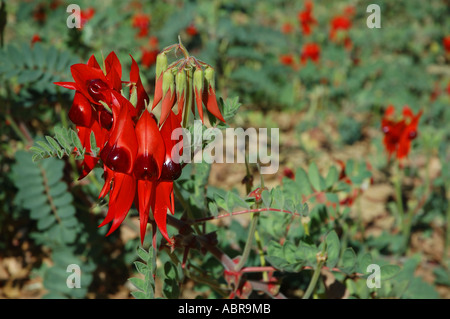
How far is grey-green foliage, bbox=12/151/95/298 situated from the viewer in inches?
53.7

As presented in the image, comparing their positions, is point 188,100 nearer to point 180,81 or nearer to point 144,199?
point 180,81

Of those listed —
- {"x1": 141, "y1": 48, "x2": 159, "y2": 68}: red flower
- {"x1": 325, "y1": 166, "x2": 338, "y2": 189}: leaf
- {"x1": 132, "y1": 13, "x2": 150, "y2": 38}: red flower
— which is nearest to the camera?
{"x1": 325, "y1": 166, "x2": 338, "y2": 189}: leaf

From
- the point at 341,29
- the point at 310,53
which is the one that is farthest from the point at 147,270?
the point at 341,29

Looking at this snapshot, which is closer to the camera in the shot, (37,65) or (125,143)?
(125,143)

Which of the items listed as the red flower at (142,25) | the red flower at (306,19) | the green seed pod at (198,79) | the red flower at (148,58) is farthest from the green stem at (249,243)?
the red flower at (306,19)

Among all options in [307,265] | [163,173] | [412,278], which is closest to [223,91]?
[412,278]

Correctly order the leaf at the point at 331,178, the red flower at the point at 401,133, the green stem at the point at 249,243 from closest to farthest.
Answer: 1. the green stem at the point at 249,243
2. the leaf at the point at 331,178
3. the red flower at the point at 401,133

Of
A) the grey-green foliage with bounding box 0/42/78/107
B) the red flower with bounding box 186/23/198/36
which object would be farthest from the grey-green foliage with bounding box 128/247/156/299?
the red flower with bounding box 186/23/198/36

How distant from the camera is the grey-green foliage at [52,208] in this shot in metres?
1.36

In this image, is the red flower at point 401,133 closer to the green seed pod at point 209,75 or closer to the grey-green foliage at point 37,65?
the green seed pod at point 209,75

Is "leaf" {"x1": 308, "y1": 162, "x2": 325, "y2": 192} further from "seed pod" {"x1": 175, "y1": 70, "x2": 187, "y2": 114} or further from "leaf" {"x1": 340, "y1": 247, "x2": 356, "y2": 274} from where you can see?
"seed pod" {"x1": 175, "y1": 70, "x2": 187, "y2": 114}

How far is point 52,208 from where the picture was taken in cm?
139
